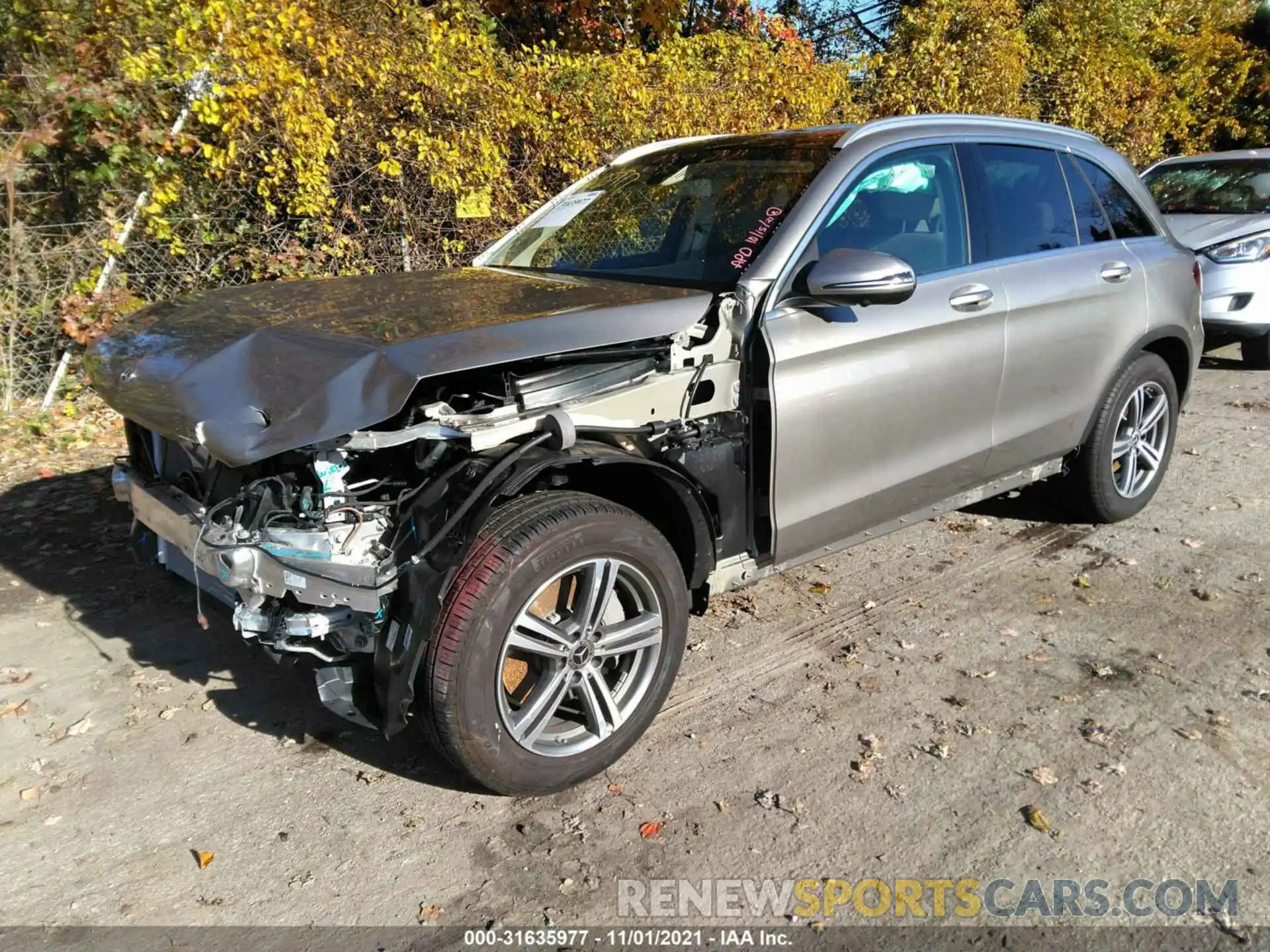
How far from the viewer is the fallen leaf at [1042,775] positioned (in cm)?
295

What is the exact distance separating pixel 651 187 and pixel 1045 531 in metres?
2.74

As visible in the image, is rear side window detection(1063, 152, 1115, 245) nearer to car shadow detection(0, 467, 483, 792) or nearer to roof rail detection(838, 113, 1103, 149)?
roof rail detection(838, 113, 1103, 149)

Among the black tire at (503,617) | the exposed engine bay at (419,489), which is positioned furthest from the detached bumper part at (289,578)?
the black tire at (503,617)

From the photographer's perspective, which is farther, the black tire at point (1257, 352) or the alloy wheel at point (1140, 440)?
the black tire at point (1257, 352)

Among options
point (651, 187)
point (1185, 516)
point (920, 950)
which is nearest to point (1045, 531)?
point (1185, 516)

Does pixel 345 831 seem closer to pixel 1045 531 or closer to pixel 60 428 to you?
pixel 1045 531

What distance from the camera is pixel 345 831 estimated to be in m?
2.80

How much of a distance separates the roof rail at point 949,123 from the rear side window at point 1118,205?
0.20m

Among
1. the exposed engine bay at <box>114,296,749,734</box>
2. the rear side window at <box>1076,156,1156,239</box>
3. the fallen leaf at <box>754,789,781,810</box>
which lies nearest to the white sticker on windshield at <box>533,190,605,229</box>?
the exposed engine bay at <box>114,296,749,734</box>

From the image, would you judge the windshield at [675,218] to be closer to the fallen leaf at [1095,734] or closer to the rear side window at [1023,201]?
the rear side window at [1023,201]

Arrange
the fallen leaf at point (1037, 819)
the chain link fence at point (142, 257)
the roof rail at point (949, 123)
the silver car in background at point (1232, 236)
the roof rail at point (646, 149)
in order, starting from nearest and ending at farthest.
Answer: the fallen leaf at point (1037, 819) → the roof rail at point (949, 123) → the roof rail at point (646, 149) → the chain link fence at point (142, 257) → the silver car in background at point (1232, 236)

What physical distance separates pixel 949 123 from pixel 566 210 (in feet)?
5.59

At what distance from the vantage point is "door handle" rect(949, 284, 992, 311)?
12.4 ft

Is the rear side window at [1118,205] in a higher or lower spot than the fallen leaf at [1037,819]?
higher
